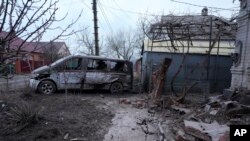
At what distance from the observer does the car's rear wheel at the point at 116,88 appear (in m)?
15.9

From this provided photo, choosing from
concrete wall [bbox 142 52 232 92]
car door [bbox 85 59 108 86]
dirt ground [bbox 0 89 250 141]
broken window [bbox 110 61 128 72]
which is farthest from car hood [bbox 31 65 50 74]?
concrete wall [bbox 142 52 232 92]

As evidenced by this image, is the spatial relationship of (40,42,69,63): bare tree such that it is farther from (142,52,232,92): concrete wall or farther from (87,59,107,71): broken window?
(142,52,232,92): concrete wall

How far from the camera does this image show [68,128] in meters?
7.63

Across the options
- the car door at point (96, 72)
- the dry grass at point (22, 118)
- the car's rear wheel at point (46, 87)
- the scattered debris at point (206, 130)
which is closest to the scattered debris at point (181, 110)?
the scattered debris at point (206, 130)

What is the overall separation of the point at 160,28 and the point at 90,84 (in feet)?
15.5

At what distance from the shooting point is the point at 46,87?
1445cm

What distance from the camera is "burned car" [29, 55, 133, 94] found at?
14500 mm

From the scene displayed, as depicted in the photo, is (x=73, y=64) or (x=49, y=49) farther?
(x=73, y=64)

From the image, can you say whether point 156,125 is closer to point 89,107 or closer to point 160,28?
point 89,107

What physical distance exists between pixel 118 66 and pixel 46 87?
4053 millimetres

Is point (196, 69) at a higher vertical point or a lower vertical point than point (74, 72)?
higher

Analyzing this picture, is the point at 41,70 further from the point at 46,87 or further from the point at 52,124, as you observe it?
the point at 52,124

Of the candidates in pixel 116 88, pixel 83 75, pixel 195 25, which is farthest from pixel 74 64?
pixel 195 25

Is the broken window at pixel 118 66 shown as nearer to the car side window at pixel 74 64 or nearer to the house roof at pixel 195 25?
the car side window at pixel 74 64
